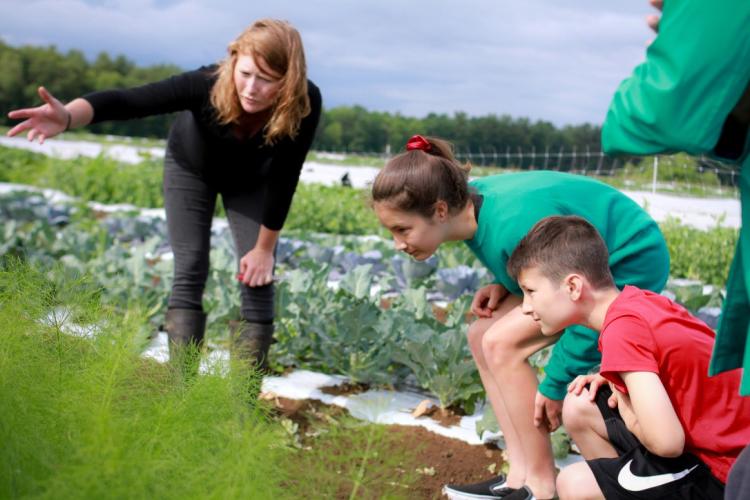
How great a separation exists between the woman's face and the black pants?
448 mm

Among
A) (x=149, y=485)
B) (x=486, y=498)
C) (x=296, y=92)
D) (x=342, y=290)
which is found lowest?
(x=486, y=498)

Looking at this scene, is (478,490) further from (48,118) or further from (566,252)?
(48,118)

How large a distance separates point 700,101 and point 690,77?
0.14ft

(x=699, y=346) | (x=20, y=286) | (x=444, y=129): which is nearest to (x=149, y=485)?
(x=20, y=286)

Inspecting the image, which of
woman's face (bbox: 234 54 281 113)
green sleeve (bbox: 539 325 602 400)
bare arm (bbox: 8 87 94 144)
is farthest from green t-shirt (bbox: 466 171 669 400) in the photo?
bare arm (bbox: 8 87 94 144)

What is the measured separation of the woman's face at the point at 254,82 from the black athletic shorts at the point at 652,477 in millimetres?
1608

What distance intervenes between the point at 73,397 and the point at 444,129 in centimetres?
2716

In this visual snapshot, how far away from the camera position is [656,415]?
Result: 161 cm

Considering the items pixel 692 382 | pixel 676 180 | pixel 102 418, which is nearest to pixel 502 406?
pixel 692 382

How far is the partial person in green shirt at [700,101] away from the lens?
114cm

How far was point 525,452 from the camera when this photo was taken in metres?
2.34

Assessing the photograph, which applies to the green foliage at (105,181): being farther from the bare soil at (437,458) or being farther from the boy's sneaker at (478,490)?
the boy's sneaker at (478,490)

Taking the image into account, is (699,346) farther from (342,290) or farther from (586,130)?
(586,130)

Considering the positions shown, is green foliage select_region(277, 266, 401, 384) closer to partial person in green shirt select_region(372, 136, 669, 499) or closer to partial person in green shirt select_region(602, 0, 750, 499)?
partial person in green shirt select_region(372, 136, 669, 499)
